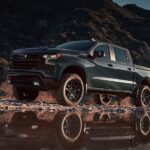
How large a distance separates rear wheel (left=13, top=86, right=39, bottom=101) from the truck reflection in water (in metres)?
4.63

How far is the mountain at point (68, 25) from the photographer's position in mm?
61875

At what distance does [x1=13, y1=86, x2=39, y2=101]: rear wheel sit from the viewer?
45.2ft

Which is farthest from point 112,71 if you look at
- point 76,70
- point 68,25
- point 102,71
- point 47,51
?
point 68,25

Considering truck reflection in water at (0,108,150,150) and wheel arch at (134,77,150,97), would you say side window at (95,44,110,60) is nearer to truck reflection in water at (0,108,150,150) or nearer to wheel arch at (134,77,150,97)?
wheel arch at (134,77,150,97)

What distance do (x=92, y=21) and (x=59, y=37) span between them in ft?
31.6

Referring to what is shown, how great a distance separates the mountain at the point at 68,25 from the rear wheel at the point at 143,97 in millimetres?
39695

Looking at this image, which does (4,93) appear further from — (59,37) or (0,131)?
(59,37)

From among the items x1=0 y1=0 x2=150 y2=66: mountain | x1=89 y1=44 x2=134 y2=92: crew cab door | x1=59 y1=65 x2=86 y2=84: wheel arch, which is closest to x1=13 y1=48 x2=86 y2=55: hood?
x1=59 y1=65 x2=86 y2=84: wheel arch

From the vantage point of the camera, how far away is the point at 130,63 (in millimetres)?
15531

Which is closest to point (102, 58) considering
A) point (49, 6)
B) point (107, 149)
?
point (107, 149)

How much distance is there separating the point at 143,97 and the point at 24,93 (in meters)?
4.20

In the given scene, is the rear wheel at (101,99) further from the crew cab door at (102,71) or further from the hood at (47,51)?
the hood at (47,51)

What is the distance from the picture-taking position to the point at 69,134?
665cm

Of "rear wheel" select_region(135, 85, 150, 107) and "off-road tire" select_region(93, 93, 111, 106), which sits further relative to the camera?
"off-road tire" select_region(93, 93, 111, 106)
